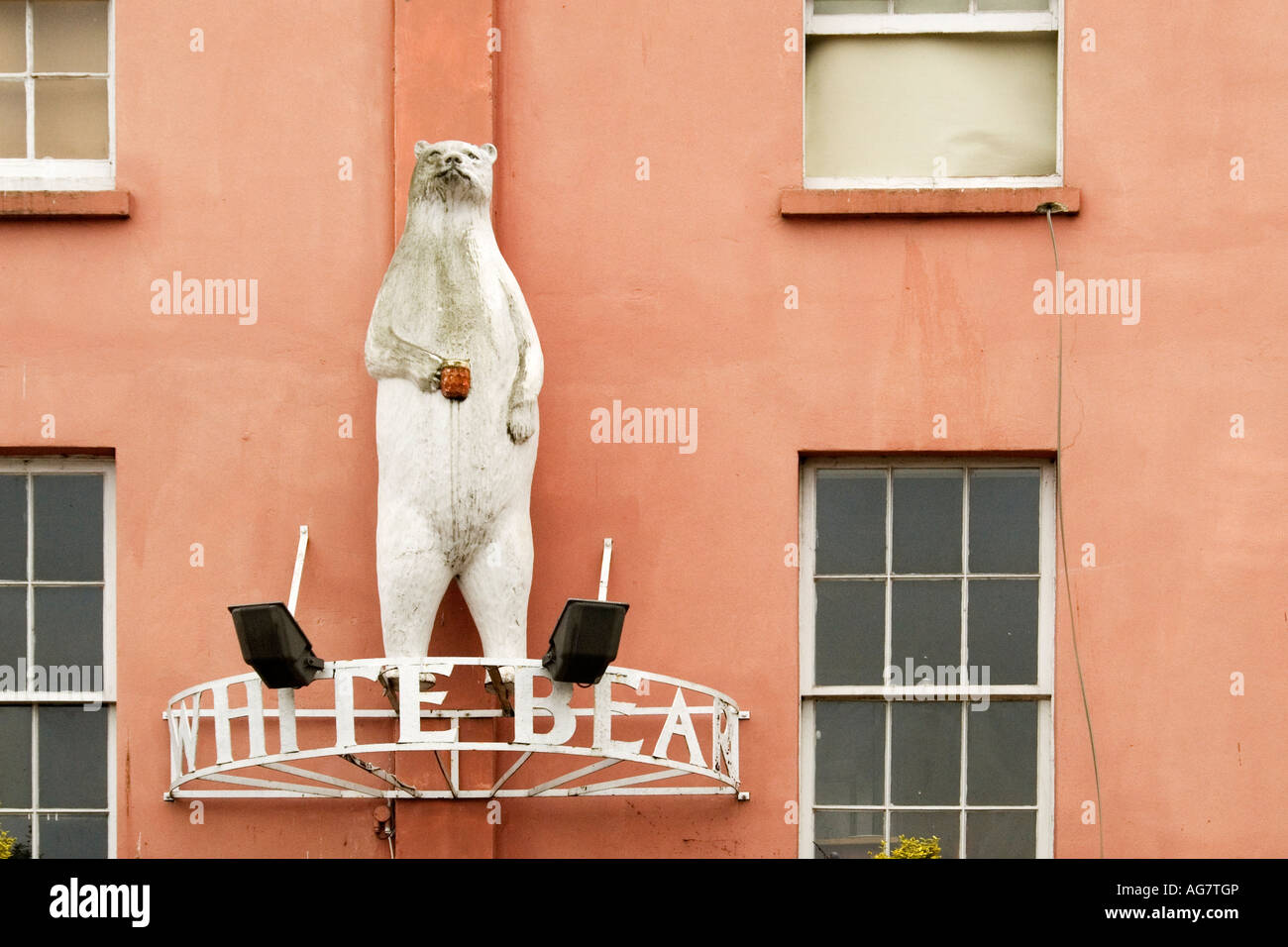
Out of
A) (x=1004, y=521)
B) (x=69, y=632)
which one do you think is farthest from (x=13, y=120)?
(x=1004, y=521)

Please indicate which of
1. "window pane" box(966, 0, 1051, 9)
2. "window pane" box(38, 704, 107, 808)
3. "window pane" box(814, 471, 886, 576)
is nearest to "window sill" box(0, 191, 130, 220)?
"window pane" box(38, 704, 107, 808)

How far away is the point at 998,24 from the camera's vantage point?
30.2 ft

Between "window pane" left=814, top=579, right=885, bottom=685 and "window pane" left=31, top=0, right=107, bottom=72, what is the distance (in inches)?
164

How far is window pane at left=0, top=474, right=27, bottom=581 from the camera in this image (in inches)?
352

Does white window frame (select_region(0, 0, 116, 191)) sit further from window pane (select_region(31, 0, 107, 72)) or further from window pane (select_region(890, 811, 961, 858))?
window pane (select_region(890, 811, 961, 858))

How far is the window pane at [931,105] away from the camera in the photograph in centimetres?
917

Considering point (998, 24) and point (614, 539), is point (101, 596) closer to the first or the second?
point (614, 539)

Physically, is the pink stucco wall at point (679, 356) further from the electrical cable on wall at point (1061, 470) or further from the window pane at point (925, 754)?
the window pane at point (925, 754)

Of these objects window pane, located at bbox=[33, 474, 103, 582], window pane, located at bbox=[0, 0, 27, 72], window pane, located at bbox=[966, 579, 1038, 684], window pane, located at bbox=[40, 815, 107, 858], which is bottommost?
window pane, located at bbox=[40, 815, 107, 858]

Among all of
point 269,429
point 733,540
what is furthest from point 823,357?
point 269,429

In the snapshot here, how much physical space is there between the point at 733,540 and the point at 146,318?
284 centimetres

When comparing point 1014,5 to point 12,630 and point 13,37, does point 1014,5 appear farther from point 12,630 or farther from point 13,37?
point 12,630

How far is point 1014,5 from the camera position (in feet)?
30.3

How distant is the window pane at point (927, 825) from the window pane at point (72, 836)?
354 centimetres
